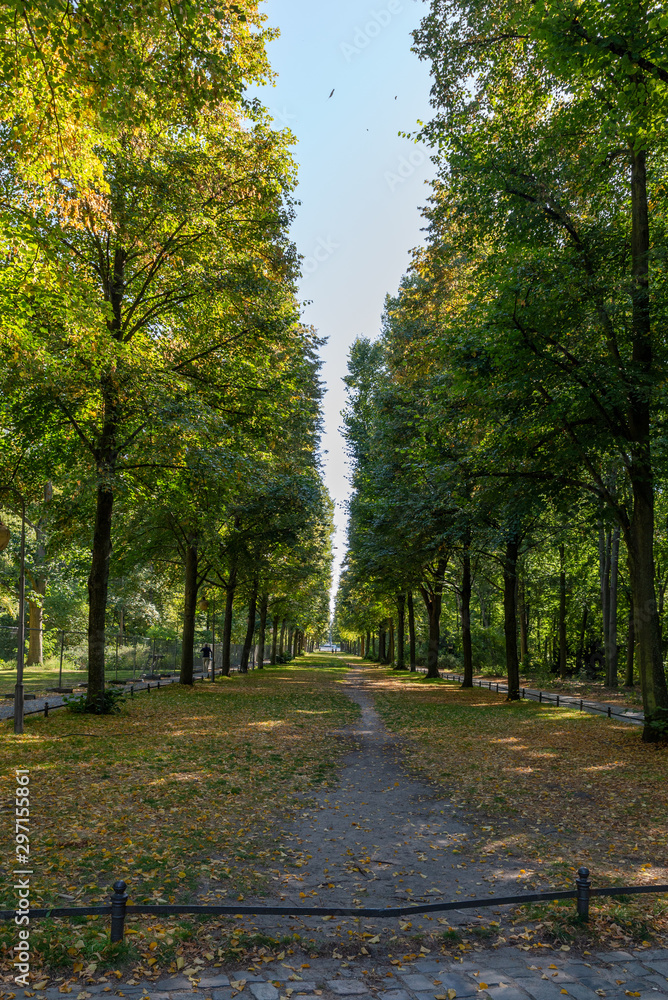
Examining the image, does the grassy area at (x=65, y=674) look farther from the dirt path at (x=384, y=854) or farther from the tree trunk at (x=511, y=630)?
the tree trunk at (x=511, y=630)

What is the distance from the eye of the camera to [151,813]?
7.24m

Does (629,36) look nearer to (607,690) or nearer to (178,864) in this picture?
(178,864)

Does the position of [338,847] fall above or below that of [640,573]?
below

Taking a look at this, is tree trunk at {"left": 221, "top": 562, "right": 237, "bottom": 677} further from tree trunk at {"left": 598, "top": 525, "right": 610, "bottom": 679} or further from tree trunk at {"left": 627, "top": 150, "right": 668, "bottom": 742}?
tree trunk at {"left": 627, "top": 150, "right": 668, "bottom": 742}

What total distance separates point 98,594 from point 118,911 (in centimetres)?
1146

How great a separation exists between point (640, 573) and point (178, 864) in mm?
9866

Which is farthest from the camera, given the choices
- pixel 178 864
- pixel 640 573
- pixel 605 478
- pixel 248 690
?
pixel 248 690

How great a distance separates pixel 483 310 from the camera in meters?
12.4

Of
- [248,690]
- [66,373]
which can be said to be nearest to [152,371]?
[66,373]

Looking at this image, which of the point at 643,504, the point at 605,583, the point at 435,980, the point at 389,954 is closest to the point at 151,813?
the point at 389,954

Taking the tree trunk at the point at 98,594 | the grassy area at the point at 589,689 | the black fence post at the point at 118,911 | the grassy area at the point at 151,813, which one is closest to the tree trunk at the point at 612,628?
the grassy area at the point at 589,689

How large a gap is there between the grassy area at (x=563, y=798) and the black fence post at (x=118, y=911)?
3006mm

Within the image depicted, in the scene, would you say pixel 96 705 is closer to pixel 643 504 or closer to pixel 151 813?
pixel 151 813

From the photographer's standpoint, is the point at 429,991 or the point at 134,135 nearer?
the point at 429,991
